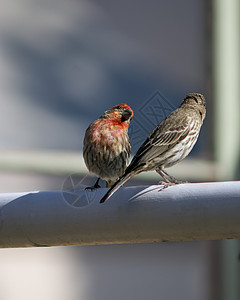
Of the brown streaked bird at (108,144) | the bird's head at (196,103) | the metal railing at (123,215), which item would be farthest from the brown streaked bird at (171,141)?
the metal railing at (123,215)

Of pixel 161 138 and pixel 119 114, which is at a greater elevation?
pixel 119 114

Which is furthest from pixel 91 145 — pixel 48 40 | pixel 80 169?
pixel 48 40

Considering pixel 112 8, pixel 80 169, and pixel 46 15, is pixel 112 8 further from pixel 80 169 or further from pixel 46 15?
pixel 80 169

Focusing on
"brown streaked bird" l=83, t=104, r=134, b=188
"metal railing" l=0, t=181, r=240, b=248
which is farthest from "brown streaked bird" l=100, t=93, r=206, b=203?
"metal railing" l=0, t=181, r=240, b=248

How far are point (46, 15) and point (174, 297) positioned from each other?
10.2 ft

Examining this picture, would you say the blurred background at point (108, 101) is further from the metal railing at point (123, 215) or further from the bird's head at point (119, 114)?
the metal railing at point (123, 215)

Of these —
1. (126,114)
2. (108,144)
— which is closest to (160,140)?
(126,114)

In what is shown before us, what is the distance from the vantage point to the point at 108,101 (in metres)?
8.12

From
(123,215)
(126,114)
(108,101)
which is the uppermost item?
(108,101)

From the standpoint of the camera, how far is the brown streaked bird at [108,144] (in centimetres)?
462

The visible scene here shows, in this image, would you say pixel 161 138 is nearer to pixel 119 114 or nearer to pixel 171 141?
pixel 171 141

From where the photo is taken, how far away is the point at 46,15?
26.3 ft

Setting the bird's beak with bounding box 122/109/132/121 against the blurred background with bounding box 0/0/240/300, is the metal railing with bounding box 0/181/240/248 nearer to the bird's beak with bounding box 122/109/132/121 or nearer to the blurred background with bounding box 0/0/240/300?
the bird's beak with bounding box 122/109/132/121

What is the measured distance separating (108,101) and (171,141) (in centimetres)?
383
